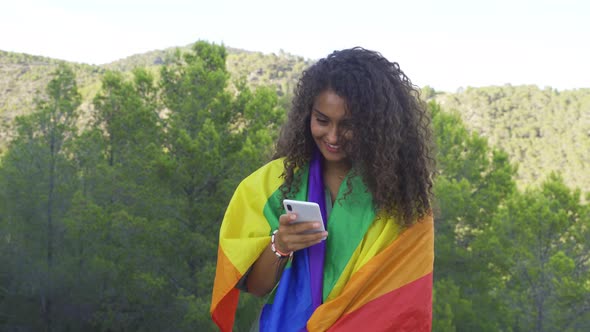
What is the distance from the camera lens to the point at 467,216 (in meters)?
14.3

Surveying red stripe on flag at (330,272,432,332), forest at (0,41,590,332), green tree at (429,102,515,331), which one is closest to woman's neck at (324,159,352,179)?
red stripe on flag at (330,272,432,332)

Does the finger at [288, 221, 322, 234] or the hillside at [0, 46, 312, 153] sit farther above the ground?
the hillside at [0, 46, 312, 153]

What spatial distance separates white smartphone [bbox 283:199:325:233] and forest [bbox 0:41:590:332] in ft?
30.6

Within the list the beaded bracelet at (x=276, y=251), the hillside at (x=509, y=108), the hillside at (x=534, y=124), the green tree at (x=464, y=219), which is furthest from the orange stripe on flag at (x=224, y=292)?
the hillside at (x=509, y=108)

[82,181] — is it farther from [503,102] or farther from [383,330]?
[503,102]

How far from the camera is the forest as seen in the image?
39.4 feet

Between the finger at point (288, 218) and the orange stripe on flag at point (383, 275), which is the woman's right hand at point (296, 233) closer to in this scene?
the finger at point (288, 218)

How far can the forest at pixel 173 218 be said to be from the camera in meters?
12.0

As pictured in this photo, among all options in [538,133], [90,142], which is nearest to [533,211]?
[90,142]

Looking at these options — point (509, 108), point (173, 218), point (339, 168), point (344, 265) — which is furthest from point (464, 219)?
point (509, 108)

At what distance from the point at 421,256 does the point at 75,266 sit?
44.5 ft

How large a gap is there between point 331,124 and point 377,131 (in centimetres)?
14

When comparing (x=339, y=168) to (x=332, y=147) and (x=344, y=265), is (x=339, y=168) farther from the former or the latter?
(x=344, y=265)

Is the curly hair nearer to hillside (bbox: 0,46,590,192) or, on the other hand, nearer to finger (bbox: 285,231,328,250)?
finger (bbox: 285,231,328,250)
